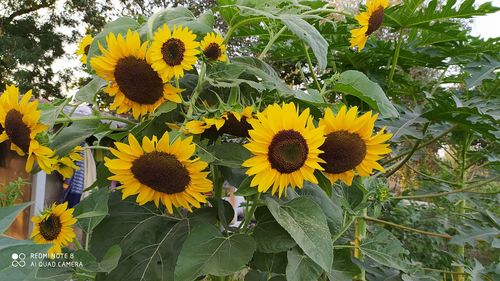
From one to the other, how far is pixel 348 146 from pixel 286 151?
7 cm

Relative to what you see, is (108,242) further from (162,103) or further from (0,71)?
(0,71)

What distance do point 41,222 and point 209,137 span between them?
0.83ft

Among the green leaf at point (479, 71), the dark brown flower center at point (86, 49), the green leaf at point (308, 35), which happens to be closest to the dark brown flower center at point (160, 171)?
the green leaf at point (308, 35)

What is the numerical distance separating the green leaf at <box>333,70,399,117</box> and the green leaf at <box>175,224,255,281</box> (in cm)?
24

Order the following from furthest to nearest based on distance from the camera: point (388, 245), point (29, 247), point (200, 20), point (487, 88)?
point (487, 88) < point (388, 245) < point (200, 20) < point (29, 247)

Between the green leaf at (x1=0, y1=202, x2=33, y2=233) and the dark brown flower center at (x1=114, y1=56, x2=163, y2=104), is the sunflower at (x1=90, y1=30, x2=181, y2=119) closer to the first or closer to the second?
the dark brown flower center at (x1=114, y1=56, x2=163, y2=104)

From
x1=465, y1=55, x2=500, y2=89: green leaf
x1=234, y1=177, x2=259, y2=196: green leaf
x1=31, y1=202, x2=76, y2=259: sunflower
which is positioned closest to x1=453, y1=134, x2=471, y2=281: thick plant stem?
x1=465, y1=55, x2=500, y2=89: green leaf

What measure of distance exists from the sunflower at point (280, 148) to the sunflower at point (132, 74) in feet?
0.36

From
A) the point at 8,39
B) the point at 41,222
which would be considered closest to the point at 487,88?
the point at 41,222

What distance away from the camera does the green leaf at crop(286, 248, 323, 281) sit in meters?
0.51

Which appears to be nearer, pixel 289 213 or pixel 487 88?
pixel 289 213

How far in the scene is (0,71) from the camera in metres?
7.48

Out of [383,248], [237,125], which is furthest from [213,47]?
[383,248]

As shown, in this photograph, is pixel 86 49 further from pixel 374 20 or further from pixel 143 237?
pixel 374 20
